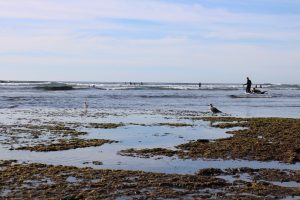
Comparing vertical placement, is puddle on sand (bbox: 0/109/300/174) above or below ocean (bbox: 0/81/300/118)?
above

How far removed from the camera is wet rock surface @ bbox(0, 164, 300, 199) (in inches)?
406

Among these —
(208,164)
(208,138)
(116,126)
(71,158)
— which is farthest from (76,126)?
(208,164)

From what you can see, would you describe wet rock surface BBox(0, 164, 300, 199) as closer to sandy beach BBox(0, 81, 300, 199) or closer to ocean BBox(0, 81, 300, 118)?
sandy beach BBox(0, 81, 300, 199)

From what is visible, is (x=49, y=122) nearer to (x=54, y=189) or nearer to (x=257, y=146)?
(x=257, y=146)

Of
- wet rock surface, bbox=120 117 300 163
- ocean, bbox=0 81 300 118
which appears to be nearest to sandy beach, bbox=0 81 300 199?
wet rock surface, bbox=120 117 300 163

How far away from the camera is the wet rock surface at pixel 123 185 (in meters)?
10.3

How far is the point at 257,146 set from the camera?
16703 millimetres

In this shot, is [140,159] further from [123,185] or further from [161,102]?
[161,102]

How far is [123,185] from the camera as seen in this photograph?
36.4 ft

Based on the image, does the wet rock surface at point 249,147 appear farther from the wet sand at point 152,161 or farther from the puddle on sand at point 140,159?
the puddle on sand at point 140,159

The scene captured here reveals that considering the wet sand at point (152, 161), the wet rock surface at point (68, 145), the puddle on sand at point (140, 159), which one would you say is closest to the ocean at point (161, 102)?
the puddle on sand at point (140, 159)

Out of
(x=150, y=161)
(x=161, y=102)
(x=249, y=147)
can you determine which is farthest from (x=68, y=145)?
(x=161, y=102)

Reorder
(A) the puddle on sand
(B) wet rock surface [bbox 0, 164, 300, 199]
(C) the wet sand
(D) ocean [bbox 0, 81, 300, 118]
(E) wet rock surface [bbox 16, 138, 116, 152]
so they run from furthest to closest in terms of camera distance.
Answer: (D) ocean [bbox 0, 81, 300, 118]
(E) wet rock surface [bbox 16, 138, 116, 152]
(A) the puddle on sand
(C) the wet sand
(B) wet rock surface [bbox 0, 164, 300, 199]

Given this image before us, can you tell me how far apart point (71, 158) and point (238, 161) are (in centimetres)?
505
